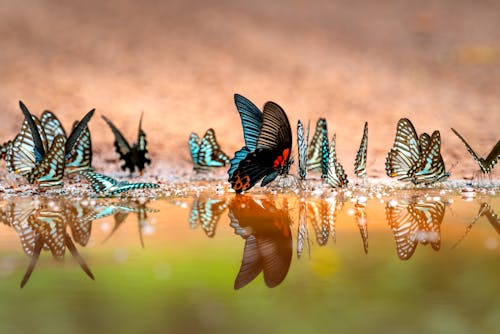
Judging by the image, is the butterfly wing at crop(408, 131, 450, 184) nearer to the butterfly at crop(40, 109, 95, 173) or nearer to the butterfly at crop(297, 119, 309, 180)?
the butterfly at crop(297, 119, 309, 180)

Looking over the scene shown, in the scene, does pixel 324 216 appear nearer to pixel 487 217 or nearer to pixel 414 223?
pixel 414 223

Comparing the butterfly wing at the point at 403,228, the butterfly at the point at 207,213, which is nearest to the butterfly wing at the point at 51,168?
the butterfly at the point at 207,213

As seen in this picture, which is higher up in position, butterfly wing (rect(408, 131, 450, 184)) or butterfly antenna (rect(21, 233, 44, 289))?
butterfly wing (rect(408, 131, 450, 184))

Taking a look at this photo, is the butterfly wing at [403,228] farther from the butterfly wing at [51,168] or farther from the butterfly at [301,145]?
the butterfly wing at [51,168]

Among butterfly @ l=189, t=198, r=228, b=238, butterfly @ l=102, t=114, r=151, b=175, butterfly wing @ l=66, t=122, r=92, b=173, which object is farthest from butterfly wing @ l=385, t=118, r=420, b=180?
butterfly wing @ l=66, t=122, r=92, b=173

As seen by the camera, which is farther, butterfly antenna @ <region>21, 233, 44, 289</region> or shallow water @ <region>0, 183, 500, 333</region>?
butterfly antenna @ <region>21, 233, 44, 289</region>

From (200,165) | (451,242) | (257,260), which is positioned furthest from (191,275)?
(200,165)

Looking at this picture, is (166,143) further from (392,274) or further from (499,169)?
(392,274)
